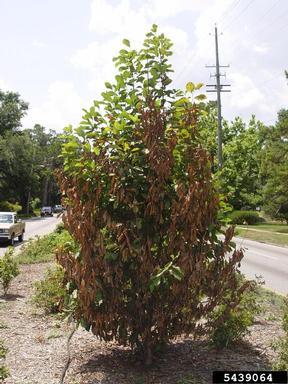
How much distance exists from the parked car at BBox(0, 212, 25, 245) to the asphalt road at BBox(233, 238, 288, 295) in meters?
11.3

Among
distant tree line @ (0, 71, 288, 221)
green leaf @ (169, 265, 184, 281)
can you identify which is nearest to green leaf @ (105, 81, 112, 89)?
green leaf @ (169, 265, 184, 281)

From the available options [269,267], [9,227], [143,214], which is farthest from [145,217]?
[9,227]

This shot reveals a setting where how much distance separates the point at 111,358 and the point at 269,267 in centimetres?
1157

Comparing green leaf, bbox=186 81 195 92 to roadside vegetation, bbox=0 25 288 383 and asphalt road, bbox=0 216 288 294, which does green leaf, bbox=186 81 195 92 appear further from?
asphalt road, bbox=0 216 288 294

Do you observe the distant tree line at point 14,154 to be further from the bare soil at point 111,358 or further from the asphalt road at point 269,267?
the bare soil at point 111,358

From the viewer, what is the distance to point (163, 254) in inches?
206

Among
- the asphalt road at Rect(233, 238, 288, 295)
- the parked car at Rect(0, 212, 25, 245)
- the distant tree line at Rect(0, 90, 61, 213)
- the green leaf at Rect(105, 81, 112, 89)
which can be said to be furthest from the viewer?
the distant tree line at Rect(0, 90, 61, 213)

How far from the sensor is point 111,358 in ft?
19.3

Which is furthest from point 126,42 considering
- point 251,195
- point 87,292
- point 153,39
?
point 251,195

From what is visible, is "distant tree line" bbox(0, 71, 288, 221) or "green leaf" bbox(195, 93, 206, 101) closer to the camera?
"green leaf" bbox(195, 93, 206, 101)

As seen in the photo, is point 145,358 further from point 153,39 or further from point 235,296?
point 153,39

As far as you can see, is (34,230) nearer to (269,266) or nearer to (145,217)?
(269,266)

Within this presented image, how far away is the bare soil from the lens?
526cm

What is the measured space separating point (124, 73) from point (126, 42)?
36cm
